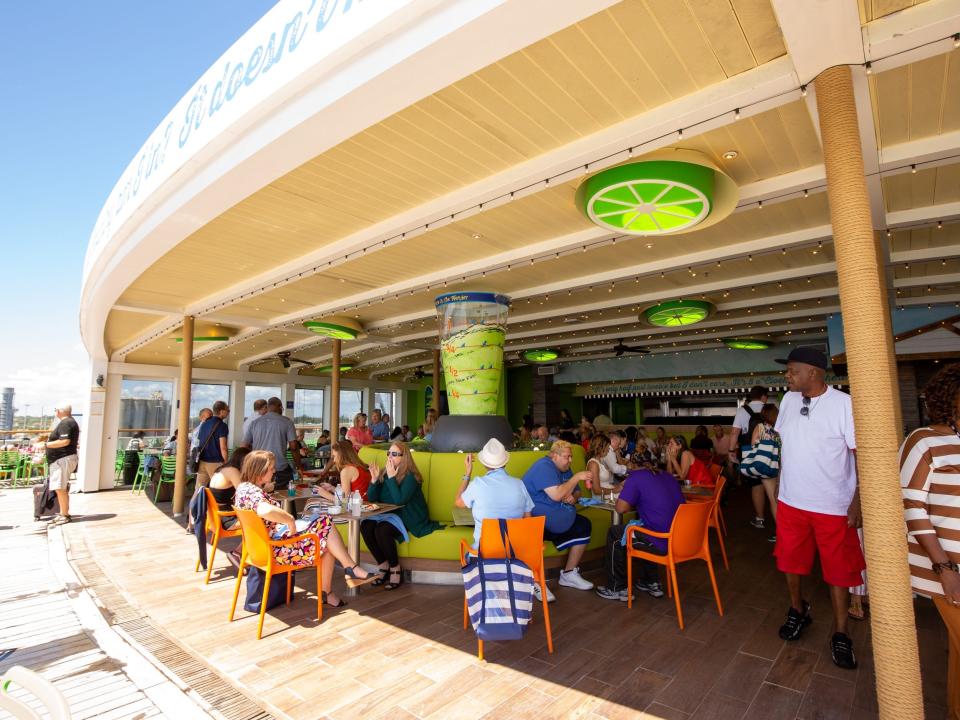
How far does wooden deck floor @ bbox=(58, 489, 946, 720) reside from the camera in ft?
8.33

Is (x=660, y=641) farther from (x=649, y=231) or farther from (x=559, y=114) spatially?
(x=559, y=114)

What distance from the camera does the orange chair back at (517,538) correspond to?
312cm

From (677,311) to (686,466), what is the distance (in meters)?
3.70

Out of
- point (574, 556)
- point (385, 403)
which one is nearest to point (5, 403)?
point (385, 403)

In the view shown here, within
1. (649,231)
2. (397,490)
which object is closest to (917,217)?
(649,231)

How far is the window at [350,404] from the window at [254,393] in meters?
3.17

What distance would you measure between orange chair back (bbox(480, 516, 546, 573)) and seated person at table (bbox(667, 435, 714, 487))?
332 centimetres

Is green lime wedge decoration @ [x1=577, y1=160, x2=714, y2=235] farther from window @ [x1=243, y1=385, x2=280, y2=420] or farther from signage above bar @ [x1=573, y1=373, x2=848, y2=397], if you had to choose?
window @ [x1=243, y1=385, x2=280, y2=420]

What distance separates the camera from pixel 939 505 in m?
2.09

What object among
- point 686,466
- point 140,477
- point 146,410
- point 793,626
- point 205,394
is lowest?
point 140,477

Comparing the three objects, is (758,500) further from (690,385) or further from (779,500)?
(690,385)

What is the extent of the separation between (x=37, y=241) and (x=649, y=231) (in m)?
14.6

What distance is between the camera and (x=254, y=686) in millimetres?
2777

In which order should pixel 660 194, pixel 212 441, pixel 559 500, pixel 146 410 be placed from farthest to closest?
1. pixel 146 410
2. pixel 212 441
3. pixel 660 194
4. pixel 559 500
